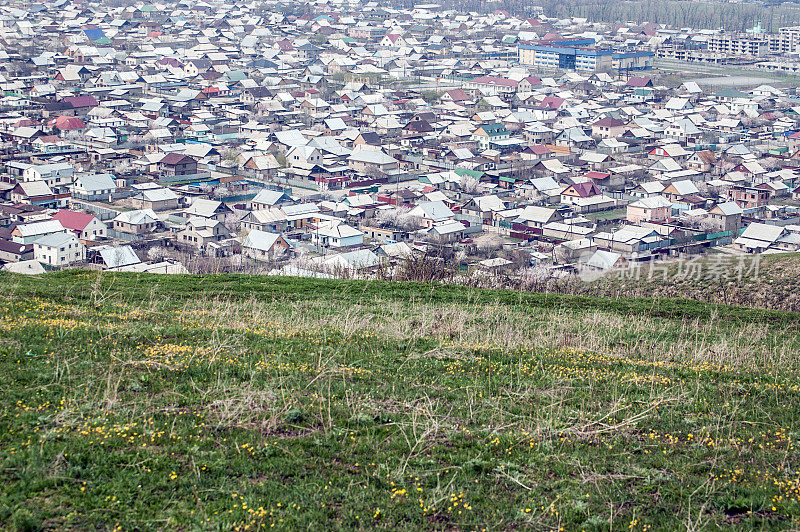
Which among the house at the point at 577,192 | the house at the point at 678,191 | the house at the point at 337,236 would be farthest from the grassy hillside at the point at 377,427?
the house at the point at 678,191

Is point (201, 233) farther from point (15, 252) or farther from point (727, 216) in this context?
point (727, 216)

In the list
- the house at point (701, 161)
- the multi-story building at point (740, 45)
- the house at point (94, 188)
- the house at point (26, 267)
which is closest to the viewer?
the house at point (26, 267)

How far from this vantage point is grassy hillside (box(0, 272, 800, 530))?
130 inches

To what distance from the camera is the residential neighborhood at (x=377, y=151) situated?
17.3m

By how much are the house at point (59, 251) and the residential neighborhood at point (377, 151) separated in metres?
0.04

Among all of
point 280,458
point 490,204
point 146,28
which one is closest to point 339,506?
point 280,458

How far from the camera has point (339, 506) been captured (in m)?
3.31

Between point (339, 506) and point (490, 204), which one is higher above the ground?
point (339, 506)

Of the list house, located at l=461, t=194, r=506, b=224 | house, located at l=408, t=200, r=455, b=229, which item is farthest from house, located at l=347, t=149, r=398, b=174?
house, located at l=408, t=200, r=455, b=229

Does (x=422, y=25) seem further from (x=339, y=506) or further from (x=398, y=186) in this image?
(x=339, y=506)

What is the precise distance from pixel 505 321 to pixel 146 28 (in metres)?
48.3

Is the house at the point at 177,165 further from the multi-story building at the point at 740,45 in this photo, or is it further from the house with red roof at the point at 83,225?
the multi-story building at the point at 740,45

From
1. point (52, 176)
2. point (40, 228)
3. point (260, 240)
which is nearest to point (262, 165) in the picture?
point (52, 176)

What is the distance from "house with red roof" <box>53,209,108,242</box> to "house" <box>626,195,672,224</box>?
37.2ft
